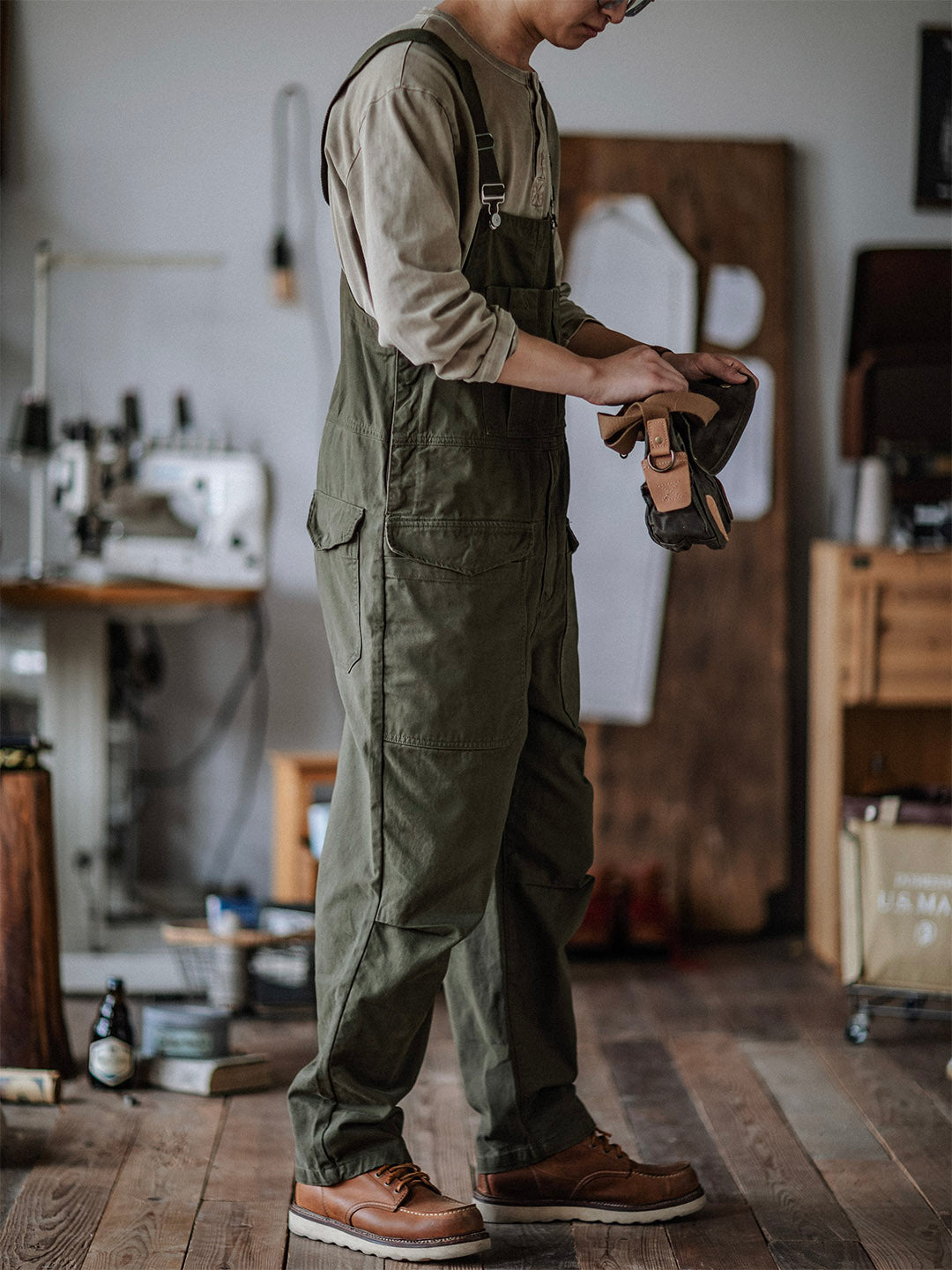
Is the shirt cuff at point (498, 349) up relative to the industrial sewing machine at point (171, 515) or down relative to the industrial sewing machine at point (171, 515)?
up

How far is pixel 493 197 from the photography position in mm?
1491

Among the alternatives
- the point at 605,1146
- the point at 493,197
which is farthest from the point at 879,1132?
the point at 493,197

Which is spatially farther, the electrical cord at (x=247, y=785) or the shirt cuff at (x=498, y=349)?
the electrical cord at (x=247, y=785)

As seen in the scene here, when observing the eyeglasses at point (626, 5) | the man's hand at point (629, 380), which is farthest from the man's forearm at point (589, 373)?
the eyeglasses at point (626, 5)

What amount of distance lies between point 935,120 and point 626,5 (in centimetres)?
198

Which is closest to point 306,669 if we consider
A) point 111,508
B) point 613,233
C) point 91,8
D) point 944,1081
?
point 111,508

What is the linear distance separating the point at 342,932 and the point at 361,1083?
18cm

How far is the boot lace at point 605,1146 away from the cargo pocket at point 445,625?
574 millimetres

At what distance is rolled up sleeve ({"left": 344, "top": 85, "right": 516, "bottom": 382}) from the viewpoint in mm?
1415

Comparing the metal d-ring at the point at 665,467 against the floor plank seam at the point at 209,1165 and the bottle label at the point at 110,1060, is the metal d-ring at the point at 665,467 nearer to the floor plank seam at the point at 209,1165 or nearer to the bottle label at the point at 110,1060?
the floor plank seam at the point at 209,1165

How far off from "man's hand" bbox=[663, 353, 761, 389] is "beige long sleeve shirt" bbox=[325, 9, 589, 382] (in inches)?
9.8

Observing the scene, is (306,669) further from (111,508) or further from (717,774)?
(717,774)

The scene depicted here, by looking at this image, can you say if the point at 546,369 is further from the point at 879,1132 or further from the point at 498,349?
the point at 879,1132

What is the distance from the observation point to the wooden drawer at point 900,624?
2.95 metres
